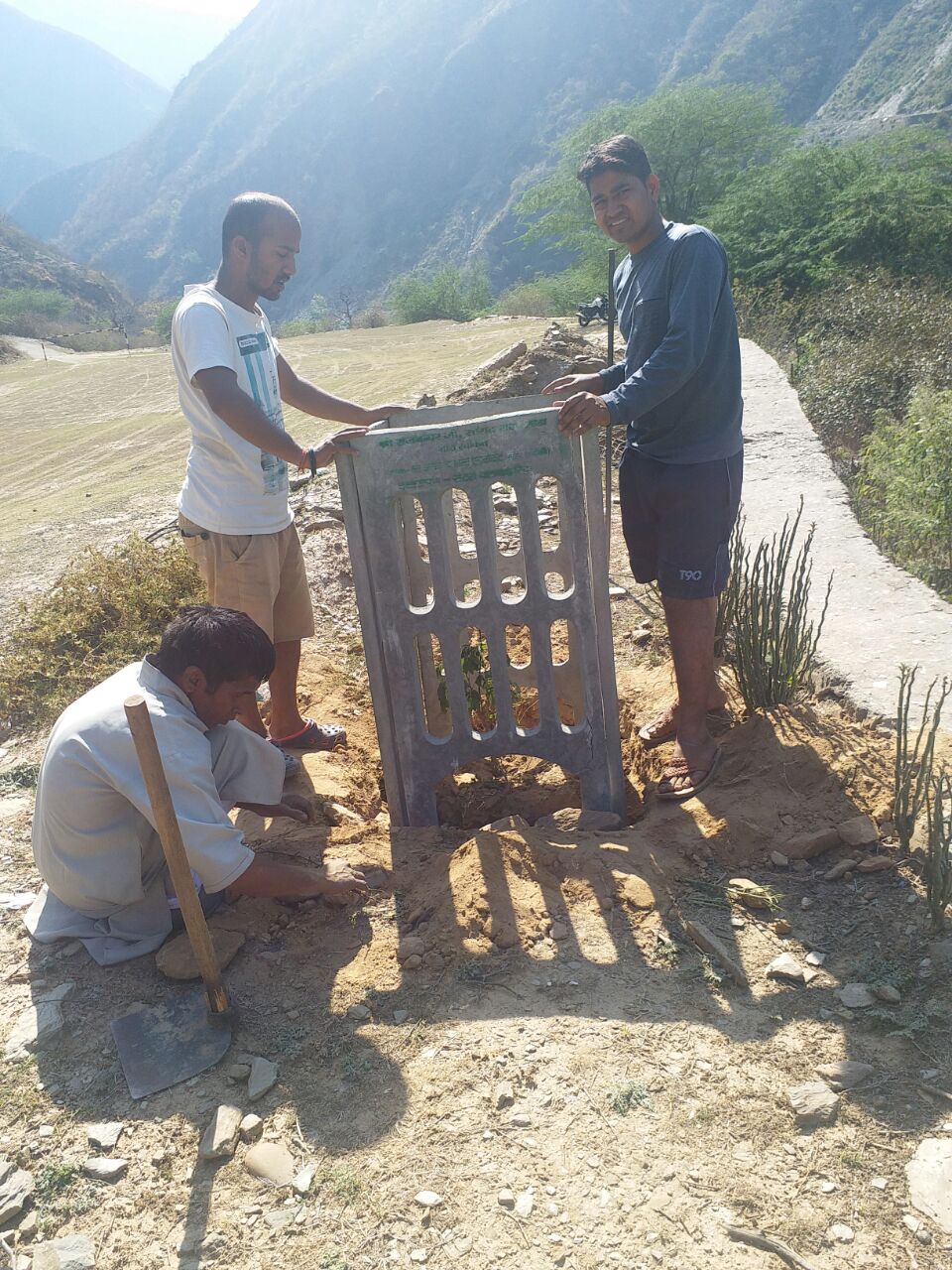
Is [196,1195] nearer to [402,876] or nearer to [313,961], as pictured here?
[313,961]

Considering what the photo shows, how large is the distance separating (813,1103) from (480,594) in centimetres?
151

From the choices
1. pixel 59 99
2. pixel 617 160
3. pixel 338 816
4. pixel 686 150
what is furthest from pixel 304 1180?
pixel 59 99

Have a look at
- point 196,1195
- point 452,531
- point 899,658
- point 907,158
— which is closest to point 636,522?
→ point 452,531

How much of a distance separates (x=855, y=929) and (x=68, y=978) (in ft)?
6.20

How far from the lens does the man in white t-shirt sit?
105 inches

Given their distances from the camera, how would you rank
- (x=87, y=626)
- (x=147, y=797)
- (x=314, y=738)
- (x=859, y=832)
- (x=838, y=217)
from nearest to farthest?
1. (x=147, y=797)
2. (x=859, y=832)
3. (x=314, y=738)
4. (x=87, y=626)
5. (x=838, y=217)

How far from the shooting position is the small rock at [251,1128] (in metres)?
1.89

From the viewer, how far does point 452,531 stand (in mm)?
3162

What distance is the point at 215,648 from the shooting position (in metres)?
2.28

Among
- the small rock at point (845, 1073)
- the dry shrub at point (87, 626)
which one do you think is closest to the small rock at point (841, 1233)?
the small rock at point (845, 1073)

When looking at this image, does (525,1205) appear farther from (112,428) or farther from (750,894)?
(112,428)

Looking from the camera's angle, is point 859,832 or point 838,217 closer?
point 859,832

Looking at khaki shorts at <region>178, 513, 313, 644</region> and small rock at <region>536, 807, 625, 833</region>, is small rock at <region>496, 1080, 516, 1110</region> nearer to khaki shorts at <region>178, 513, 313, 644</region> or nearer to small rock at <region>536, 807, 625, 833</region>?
small rock at <region>536, 807, 625, 833</region>

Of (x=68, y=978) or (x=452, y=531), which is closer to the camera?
(x=68, y=978)
